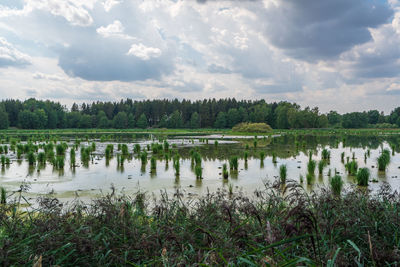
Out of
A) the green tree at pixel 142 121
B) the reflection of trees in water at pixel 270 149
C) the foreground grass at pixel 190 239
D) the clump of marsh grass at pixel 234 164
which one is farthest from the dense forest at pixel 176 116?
the foreground grass at pixel 190 239

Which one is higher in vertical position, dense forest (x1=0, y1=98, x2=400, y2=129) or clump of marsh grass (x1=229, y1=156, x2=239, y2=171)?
dense forest (x1=0, y1=98, x2=400, y2=129)

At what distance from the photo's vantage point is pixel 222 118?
90000 mm

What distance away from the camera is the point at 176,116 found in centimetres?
8994

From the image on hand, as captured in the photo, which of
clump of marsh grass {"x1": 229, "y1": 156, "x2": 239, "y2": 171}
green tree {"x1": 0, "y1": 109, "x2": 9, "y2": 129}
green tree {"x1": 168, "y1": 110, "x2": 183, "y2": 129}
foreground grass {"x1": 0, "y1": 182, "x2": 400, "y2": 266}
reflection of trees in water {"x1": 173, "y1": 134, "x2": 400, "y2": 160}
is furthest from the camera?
green tree {"x1": 168, "y1": 110, "x2": 183, "y2": 129}

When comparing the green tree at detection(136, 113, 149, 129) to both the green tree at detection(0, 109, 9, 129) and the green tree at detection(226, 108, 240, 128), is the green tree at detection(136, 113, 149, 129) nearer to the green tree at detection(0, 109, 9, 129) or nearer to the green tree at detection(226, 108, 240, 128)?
the green tree at detection(226, 108, 240, 128)

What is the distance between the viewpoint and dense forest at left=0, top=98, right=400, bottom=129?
261 ft

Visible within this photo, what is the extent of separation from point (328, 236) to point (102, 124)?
9331 centimetres

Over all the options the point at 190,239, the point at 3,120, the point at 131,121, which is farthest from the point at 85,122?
the point at 190,239

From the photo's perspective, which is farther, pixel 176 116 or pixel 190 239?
pixel 176 116

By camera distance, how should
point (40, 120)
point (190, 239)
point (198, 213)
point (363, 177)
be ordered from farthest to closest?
point (40, 120)
point (363, 177)
point (198, 213)
point (190, 239)

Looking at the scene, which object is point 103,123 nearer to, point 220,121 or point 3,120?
point 3,120

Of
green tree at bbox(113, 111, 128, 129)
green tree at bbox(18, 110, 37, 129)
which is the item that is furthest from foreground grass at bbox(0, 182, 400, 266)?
green tree at bbox(113, 111, 128, 129)

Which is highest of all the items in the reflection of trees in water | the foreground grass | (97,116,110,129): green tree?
(97,116,110,129): green tree

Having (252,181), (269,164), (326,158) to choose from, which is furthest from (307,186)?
(326,158)
